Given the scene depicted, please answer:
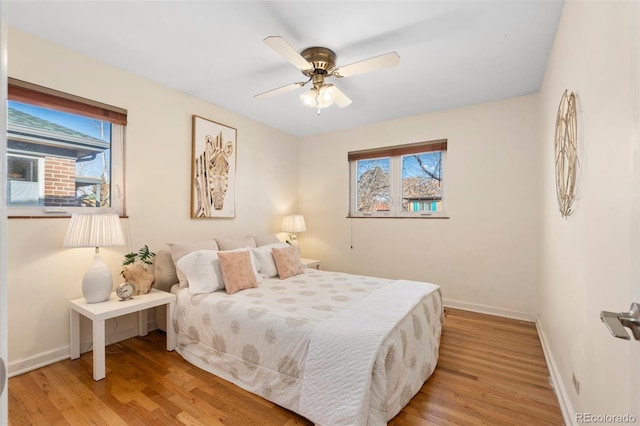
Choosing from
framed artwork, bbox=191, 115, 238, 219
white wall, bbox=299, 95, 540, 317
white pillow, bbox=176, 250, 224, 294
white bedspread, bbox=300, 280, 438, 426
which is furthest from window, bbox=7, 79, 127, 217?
white wall, bbox=299, 95, 540, 317

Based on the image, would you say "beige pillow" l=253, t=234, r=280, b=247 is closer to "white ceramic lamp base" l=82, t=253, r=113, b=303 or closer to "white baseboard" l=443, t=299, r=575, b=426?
"white ceramic lamp base" l=82, t=253, r=113, b=303

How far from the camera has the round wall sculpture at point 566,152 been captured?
1.60 meters

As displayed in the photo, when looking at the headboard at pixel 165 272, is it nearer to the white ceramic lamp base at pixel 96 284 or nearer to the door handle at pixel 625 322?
the white ceramic lamp base at pixel 96 284

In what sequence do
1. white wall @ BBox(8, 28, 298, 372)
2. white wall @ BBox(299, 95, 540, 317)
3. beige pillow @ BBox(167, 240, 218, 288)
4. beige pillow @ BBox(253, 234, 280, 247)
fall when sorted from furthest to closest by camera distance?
beige pillow @ BBox(253, 234, 280, 247)
white wall @ BBox(299, 95, 540, 317)
beige pillow @ BBox(167, 240, 218, 288)
white wall @ BBox(8, 28, 298, 372)

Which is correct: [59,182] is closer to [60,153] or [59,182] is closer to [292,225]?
[60,153]

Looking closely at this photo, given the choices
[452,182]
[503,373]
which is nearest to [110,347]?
[503,373]

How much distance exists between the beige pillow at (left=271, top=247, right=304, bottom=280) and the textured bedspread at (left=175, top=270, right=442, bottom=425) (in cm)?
40

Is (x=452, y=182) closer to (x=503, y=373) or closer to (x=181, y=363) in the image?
(x=503, y=373)

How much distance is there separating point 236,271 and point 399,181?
2.63 m

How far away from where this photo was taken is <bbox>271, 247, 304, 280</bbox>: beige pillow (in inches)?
122

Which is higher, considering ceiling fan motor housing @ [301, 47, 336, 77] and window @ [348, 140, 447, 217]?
ceiling fan motor housing @ [301, 47, 336, 77]

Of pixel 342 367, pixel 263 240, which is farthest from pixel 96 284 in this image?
pixel 342 367

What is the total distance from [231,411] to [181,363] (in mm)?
793

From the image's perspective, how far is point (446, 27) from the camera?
6.76 ft
